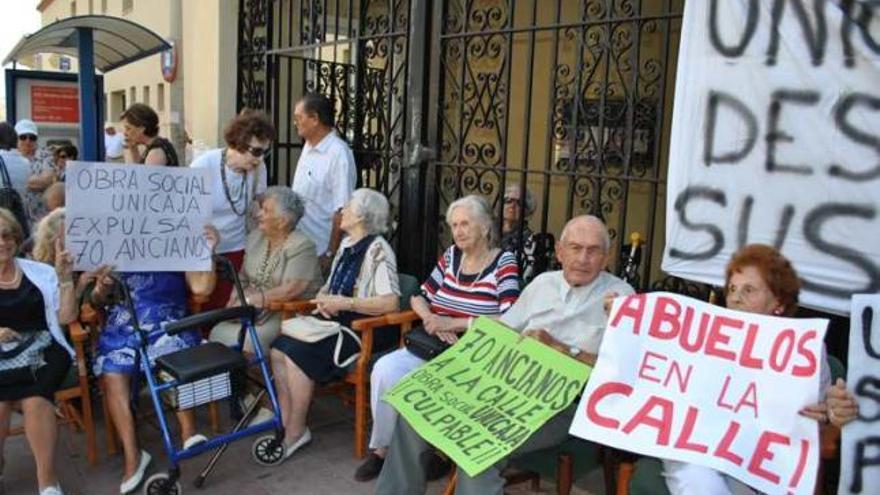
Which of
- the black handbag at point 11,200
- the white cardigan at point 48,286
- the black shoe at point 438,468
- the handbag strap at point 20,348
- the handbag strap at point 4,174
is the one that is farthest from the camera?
the handbag strap at point 4,174

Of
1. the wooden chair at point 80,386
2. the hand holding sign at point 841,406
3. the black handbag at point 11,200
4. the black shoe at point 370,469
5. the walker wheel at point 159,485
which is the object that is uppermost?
the black handbag at point 11,200

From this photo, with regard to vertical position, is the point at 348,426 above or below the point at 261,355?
below

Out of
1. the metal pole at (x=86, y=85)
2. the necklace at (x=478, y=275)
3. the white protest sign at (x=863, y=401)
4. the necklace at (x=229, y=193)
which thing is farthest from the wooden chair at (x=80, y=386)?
the white protest sign at (x=863, y=401)

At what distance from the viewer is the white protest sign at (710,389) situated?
2.29 metres

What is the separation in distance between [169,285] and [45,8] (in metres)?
26.3

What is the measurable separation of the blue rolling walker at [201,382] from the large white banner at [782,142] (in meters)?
1.97

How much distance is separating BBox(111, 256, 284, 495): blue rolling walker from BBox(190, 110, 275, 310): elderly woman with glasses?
0.64 meters

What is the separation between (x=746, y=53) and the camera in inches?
118

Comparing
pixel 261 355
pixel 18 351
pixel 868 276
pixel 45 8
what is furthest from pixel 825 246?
pixel 45 8

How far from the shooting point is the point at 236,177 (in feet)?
14.2

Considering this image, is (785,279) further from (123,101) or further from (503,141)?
(123,101)

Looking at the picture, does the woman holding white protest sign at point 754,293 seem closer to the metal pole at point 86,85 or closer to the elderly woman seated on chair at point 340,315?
the elderly woman seated on chair at point 340,315

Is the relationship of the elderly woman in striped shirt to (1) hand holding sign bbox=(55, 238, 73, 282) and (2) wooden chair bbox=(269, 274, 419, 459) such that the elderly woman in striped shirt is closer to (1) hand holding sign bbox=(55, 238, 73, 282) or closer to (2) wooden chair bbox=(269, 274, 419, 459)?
(2) wooden chair bbox=(269, 274, 419, 459)

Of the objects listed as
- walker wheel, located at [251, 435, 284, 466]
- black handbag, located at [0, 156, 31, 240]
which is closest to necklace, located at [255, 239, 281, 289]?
walker wheel, located at [251, 435, 284, 466]
